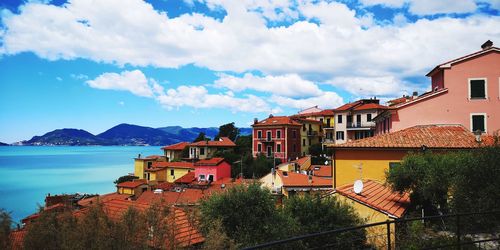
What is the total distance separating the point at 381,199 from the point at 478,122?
10.8 meters

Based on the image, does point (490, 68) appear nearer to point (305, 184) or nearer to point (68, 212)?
point (305, 184)

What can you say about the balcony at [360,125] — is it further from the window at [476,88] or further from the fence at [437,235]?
the fence at [437,235]

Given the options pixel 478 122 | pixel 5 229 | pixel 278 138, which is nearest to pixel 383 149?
pixel 478 122

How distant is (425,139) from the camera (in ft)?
53.9

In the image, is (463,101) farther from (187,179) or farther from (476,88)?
(187,179)

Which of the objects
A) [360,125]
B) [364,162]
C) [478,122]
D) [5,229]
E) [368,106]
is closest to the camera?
[5,229]

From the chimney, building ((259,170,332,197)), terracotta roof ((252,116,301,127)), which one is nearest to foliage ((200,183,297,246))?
building ((259,170,332,197))

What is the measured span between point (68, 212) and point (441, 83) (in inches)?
818

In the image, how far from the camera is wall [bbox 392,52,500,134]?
1848cm

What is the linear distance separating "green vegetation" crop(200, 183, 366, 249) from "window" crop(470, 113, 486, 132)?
12.5m

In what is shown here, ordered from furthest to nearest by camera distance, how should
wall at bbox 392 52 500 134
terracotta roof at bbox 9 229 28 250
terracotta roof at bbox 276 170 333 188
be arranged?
terracotta roof at bbox 276 170 333 188 < wall at bbox 392 52 500 134 < terracotta roof at bbox 9 229 28 250

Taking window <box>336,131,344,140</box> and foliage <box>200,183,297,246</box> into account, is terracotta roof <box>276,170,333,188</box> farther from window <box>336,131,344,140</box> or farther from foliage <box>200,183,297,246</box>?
window <box>336,131,344,140</box>

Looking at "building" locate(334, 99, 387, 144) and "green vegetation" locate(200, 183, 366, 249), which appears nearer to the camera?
"green vegetation" locate(200, 183, 366, 249)

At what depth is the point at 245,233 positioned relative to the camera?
1195cm
